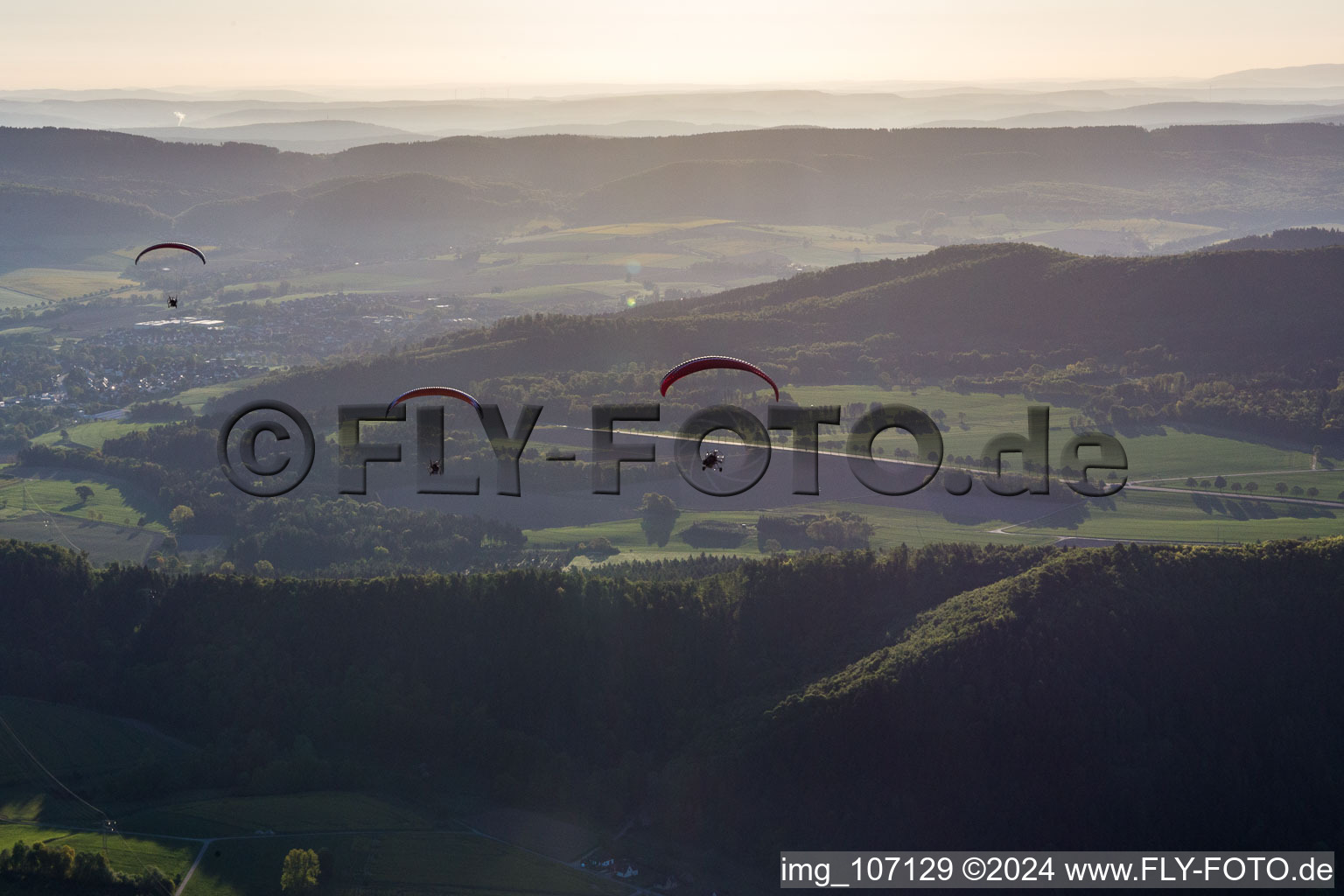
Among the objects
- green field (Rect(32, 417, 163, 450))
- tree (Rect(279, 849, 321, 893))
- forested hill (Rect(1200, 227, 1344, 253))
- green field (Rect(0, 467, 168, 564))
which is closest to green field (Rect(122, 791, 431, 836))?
tree (Rect(279, 849, 321, 893))

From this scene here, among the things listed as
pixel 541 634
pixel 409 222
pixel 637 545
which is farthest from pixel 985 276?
pixel 409 222

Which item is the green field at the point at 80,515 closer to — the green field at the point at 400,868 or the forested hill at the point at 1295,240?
the green field at the point at 400,868

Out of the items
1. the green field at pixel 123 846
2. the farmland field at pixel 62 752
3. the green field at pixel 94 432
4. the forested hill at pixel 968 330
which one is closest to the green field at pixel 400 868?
the green field at pixel 123 846

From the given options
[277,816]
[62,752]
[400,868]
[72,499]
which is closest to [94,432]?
[72,499]

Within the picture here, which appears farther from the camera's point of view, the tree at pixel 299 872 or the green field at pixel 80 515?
the green field at pixel 80 515

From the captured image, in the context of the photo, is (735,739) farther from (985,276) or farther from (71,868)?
(985,276)
